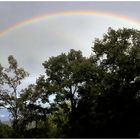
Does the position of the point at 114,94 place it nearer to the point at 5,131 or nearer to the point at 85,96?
the point at 85,96

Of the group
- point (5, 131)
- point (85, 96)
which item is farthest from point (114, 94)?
point (5, 131)

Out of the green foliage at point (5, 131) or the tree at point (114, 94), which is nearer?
the tree at point (114, 94)

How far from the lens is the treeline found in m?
52.6

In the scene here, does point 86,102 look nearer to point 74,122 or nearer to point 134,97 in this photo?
point 74,122

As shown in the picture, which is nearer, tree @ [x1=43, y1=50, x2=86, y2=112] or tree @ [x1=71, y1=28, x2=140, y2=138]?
tree @ [x1=71, y1=28, x2=140, y2=138]

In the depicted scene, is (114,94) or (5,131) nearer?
(114,94)

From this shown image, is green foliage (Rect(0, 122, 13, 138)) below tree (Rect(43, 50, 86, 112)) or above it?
below

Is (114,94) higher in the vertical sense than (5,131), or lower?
higher

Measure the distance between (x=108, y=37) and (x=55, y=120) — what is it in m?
16.2

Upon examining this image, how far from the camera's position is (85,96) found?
5819 cm

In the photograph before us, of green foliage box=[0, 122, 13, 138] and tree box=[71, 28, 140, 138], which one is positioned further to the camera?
green foliage box=[0, 122, 13, 138]

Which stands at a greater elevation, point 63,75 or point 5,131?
point 63,75

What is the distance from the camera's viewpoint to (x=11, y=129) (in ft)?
199

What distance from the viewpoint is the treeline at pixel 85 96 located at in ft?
172
